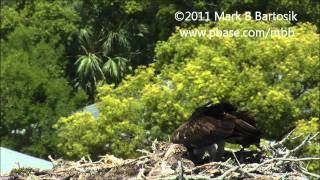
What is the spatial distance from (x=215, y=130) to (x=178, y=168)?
114 cm

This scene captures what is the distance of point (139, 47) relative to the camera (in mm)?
34688

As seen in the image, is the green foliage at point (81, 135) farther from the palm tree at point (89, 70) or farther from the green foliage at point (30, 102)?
the palm tree at point (89, 70)

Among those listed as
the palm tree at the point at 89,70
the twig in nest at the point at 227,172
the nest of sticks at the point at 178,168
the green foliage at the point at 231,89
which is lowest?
the palm tree at the point at 89,70

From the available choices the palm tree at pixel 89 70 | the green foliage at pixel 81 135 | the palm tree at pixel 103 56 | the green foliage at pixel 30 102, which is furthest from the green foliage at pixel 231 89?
the palm tree at pixel 103 56

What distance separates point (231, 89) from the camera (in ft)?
54.5

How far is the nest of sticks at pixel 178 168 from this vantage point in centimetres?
568

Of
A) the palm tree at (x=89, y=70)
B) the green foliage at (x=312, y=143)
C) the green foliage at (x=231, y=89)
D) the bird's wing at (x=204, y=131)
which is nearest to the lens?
the bird's wing at (x=204, y=131)

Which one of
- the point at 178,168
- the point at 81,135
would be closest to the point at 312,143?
the point at 81,135

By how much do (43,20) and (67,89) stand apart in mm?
6426

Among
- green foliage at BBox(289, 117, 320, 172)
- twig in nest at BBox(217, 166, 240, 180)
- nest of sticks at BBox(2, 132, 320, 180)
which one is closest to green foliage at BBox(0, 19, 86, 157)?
green foliage at BBox(289, 117, 320, 172)

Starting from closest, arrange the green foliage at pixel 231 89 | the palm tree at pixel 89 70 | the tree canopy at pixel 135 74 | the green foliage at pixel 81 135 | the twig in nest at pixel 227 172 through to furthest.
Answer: the twig in nest at pixel 227 172, the green foliage at pixel 231 89, the tree canopy at pixel 135 74, the green foliage at pixel 81 135, the palm tree at pixel 89 70

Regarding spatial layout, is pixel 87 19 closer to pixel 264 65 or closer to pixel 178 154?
pixel 264 65

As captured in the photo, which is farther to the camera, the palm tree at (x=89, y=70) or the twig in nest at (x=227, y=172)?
the palm tree at (x=89, y=70)

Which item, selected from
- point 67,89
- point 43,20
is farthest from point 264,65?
point 43,20
